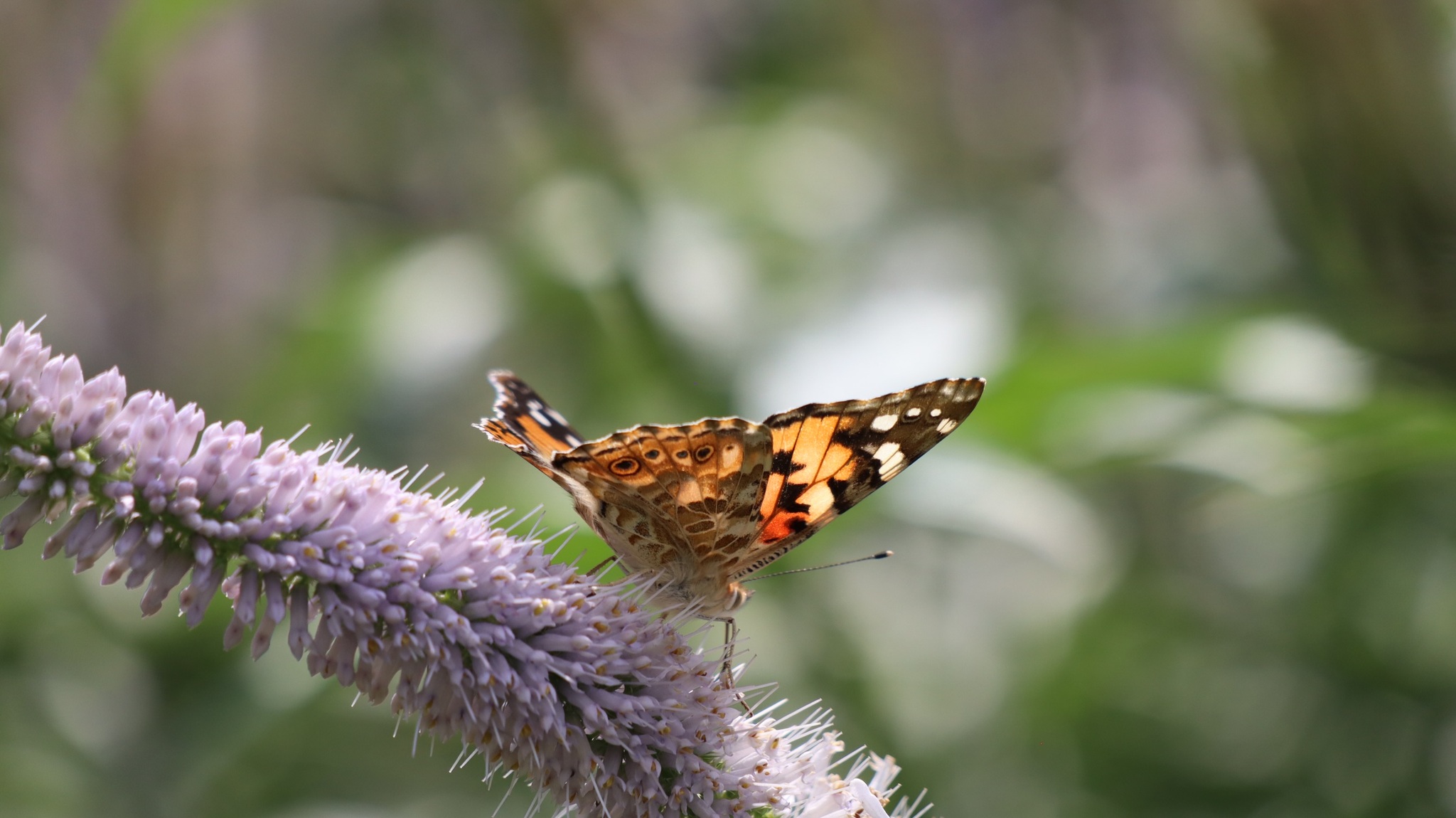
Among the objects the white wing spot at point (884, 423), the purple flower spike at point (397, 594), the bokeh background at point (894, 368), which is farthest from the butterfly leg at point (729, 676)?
the bokeh background at point (894, 368)

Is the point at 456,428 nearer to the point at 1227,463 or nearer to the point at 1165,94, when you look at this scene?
the point at 1227,463

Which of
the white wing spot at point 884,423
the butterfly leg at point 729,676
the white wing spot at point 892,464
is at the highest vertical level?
the white wing spot at point 884,423

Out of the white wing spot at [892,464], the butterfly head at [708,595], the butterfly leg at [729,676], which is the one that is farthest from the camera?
the white wing spot at [892,464]

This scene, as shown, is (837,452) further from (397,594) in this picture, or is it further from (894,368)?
(894,368)

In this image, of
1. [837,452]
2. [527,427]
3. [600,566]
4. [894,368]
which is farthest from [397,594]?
[894,368]

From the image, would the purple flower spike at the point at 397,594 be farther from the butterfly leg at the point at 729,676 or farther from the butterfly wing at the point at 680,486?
the butterfly wing at the point at 680,486

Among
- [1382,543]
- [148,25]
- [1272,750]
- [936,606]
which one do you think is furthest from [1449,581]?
[148,25]

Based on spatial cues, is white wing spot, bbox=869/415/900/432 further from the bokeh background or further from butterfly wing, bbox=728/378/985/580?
the bokeh background
